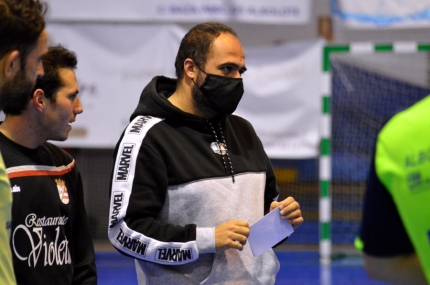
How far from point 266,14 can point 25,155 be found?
539cm

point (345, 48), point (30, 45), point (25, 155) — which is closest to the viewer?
point (30, 45)

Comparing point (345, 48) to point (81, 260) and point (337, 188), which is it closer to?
point (337, 188)

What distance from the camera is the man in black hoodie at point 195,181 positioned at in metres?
2.37

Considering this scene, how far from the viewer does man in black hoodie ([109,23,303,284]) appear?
93.3 inches

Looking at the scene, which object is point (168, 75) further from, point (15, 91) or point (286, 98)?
point (15, 91)

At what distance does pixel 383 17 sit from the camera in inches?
281

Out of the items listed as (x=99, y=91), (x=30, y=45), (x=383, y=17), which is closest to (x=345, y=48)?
(x=383, y=17)

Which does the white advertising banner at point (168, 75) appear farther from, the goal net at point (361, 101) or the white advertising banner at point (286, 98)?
the goal net at point (361, 101)

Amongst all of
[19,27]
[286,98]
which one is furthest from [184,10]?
[19,27]

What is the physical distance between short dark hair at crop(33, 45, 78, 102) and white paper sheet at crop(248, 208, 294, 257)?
924 mm

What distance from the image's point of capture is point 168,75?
24.1 ft

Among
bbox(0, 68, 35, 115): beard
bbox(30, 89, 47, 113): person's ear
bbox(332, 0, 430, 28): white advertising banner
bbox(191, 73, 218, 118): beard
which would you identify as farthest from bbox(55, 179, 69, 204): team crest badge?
bbox(332, 0, 430, 28): white advertising banner

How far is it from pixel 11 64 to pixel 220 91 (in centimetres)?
119

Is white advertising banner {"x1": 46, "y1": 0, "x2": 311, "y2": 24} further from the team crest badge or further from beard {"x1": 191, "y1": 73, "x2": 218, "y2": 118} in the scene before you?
the team crest badge
